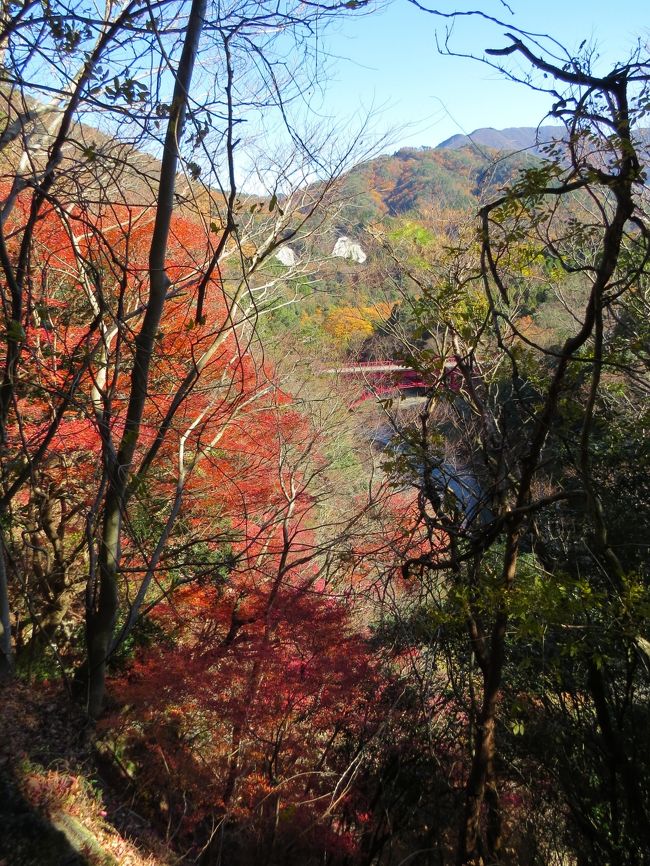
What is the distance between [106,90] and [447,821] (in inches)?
256

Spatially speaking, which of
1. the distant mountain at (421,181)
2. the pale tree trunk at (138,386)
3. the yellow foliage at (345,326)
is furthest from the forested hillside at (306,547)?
the yellow foliage at (345,326)

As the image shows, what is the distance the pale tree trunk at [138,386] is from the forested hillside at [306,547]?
20 millimetres

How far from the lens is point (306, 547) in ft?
21.8

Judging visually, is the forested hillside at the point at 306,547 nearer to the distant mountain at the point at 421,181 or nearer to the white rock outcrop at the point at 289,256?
the white rock outcrop at the point at 289,256

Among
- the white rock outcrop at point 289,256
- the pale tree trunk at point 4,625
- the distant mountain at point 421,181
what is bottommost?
the pale tree trunk at point 4,625

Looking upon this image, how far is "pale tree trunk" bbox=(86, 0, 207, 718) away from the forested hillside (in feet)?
0.07

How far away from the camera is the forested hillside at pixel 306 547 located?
9.63 ft

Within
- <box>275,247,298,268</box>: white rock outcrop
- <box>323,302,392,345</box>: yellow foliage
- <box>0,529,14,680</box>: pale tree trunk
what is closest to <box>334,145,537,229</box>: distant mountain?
<box>275,247,298,268</box>: white rock outcrop

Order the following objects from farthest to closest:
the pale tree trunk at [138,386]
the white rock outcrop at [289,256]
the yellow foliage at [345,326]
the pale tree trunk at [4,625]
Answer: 1. the yellow foliage at [345,326]
2. the white rock outcrop at [289,256]
3. the pale tree trunk at [4,625]
4. the pale tree trunk at [138,386]

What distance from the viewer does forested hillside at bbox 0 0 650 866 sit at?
2936 millimetres

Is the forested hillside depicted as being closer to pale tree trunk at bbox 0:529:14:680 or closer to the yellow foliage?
pale tree trunk at bbox 0:529:14:680

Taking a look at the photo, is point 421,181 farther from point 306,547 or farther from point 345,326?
point 306,547

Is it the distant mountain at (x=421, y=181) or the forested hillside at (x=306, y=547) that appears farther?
the distant mountain at (x=421, y=181)

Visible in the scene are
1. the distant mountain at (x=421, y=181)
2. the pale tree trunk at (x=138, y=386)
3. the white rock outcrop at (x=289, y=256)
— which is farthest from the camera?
the distant mountain at (x=421, y=181)
